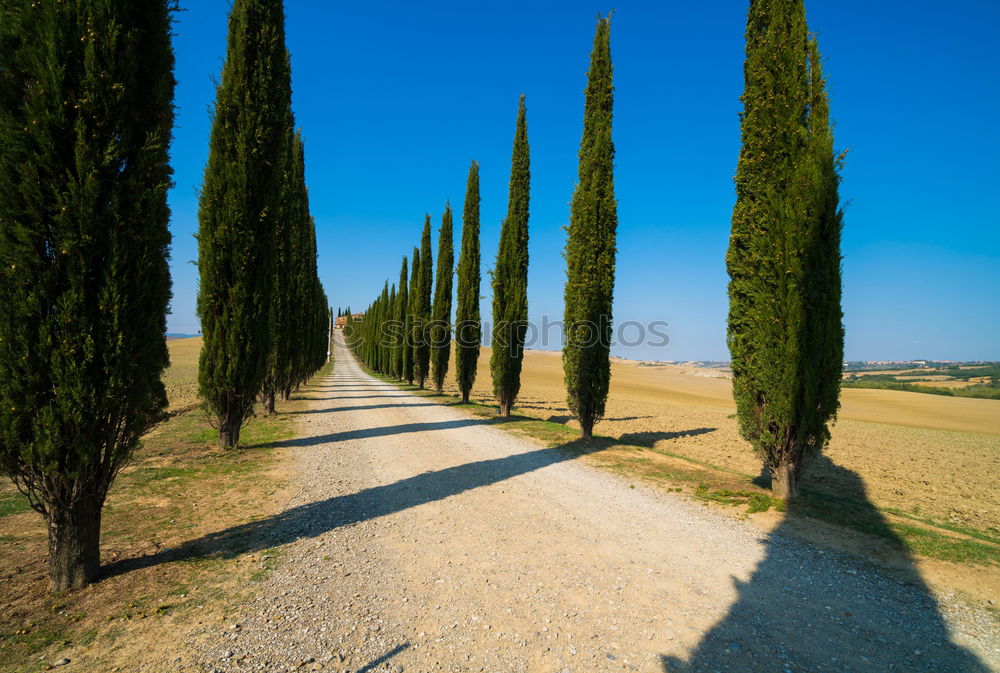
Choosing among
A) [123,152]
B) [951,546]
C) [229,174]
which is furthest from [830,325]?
[229,174]

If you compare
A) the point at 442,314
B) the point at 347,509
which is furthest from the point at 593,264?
the point at 442,314

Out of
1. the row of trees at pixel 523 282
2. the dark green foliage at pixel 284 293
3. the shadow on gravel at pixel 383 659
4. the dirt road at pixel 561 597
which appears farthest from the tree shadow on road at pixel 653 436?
the dark green foliage at pixel 284 293

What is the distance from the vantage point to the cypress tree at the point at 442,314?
25.8 meters

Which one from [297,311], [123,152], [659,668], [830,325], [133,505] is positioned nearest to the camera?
[659,668]

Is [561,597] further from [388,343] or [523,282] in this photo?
[388,343]

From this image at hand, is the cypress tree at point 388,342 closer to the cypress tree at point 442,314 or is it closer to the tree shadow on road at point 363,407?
the cypress tree at point 442,314

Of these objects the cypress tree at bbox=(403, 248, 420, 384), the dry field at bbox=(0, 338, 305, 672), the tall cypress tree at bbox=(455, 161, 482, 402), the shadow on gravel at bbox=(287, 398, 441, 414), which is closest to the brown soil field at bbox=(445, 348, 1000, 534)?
the tall cypress tree at bbox=(455, 161, 482, 402)

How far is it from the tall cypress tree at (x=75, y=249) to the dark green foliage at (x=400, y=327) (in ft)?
96.6

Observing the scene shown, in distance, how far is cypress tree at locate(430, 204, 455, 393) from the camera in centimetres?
2581

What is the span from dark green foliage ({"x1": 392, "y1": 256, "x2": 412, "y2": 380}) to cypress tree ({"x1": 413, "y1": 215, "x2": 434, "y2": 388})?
425 cm

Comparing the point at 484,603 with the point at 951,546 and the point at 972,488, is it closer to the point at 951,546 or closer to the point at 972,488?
the point at 951,546

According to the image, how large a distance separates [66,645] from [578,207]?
12.0 meters

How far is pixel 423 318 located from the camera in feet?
95.0

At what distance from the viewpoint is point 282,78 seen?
A: 32.2 feet
